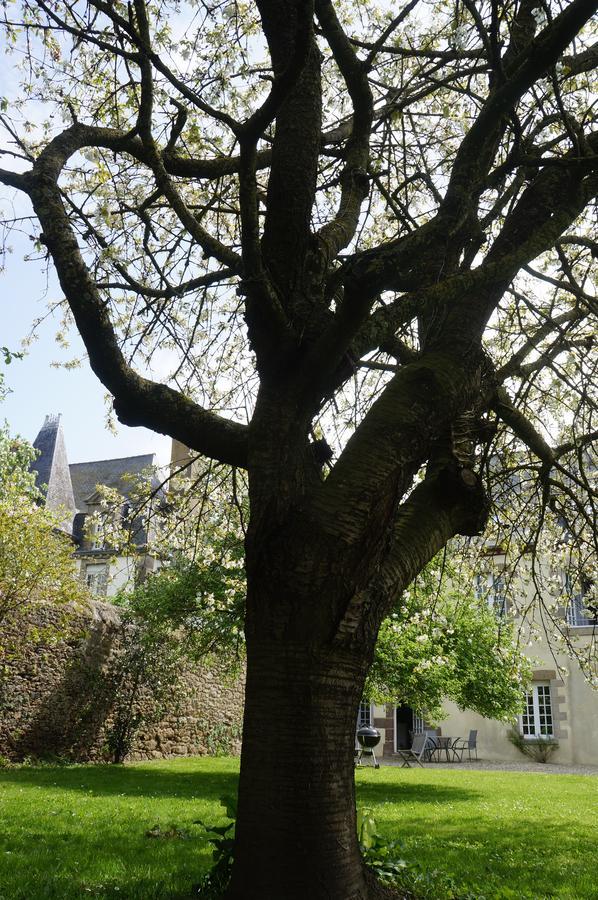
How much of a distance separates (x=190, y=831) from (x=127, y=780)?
15.9 feet

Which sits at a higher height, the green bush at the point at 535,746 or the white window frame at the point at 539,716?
the white window frame at the point at 539,716

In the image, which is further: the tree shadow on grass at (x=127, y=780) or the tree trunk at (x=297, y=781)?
the tree shadow on grass at (x=127, y=780)

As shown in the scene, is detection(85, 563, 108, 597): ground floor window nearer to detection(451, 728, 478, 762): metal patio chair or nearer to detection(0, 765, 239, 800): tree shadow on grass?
detection(451, 728, 478, 762): metal patio chair

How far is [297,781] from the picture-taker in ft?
9.91

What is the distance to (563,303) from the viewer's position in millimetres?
8023

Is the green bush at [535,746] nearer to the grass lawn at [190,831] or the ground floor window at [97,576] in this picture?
the grass lawn at [190,831]

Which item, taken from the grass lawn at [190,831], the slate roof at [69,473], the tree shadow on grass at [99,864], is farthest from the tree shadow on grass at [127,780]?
the slate roof at [69,473]

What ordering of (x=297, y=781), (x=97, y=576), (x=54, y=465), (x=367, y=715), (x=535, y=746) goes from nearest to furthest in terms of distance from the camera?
(x=297, y=781), (x=535, y=746), (x=367, y=715), (x=97, y=576), (x=54, y=465)

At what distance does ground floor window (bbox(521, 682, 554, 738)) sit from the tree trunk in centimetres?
1979

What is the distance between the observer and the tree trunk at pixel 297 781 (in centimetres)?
299

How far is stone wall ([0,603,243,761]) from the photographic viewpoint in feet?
39.2

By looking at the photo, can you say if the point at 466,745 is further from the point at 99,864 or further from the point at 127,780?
the point at 99,864

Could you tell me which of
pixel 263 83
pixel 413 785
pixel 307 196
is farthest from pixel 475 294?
pixel 413 785

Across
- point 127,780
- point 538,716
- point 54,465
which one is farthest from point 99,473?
point 127,780
